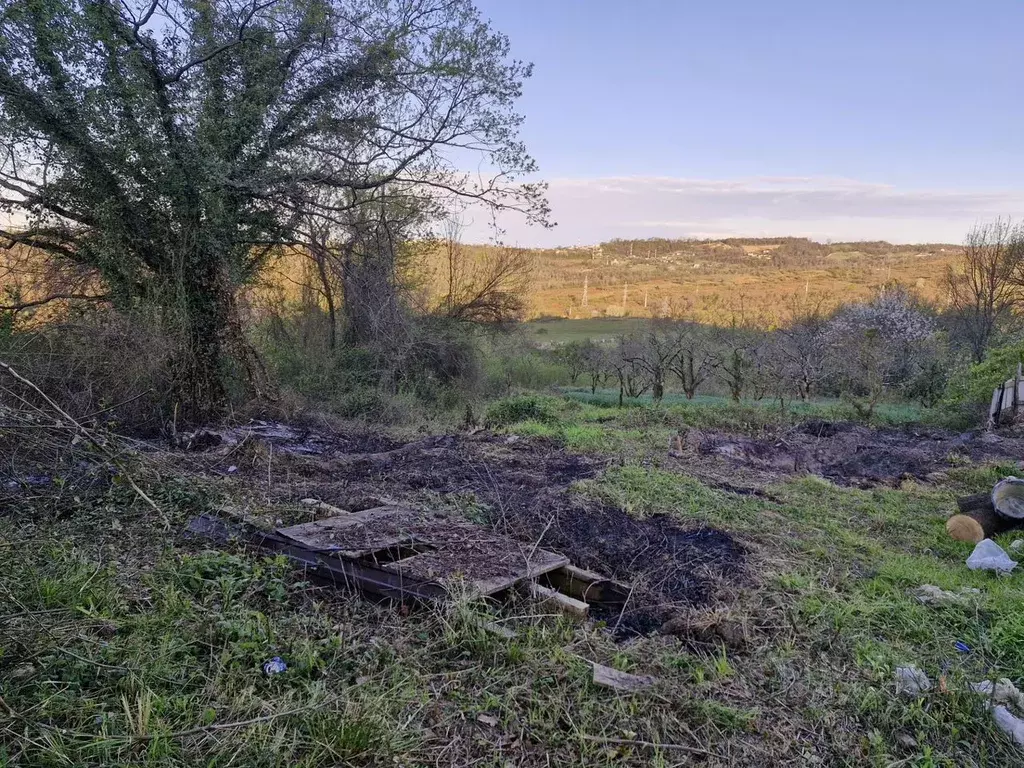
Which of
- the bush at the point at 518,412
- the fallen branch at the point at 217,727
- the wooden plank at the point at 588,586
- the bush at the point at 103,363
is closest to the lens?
the fallen branch at the point at 217,727

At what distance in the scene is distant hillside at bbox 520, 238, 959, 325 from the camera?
117 feet

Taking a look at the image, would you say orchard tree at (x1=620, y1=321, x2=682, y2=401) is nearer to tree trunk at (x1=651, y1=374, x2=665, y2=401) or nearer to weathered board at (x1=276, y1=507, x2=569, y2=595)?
tree trunk at (x1=651, y1=374, x2=665, y2=401)

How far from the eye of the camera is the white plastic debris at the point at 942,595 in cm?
410

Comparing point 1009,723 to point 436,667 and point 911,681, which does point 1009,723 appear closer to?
point 911,681

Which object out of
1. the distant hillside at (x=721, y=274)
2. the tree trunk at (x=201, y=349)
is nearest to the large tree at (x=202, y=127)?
the tree trunk at (x=201, y=349)

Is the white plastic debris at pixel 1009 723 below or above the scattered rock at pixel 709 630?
above

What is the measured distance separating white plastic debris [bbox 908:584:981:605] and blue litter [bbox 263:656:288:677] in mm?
3864

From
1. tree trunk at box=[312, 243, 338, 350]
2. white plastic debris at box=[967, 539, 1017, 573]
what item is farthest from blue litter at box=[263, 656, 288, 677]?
tree trunk at box=[312, 243, 338, 350]

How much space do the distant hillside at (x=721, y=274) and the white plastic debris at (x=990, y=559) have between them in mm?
25228

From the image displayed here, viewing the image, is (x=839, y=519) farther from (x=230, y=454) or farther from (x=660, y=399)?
(x=660, y=399)

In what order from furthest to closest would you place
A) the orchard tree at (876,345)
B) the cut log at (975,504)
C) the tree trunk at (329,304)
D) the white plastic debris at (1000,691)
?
the orchard tree at (876,345) → the tree trunk at (329,304) → the cut log at (975,504) → the white plastic debris at (1000,691)

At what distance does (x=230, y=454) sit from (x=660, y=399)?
11218 mm

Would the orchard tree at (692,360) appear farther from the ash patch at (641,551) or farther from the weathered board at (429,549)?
the weathered board at (429,549)

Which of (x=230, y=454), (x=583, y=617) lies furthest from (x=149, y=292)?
(x=583, y=617)
